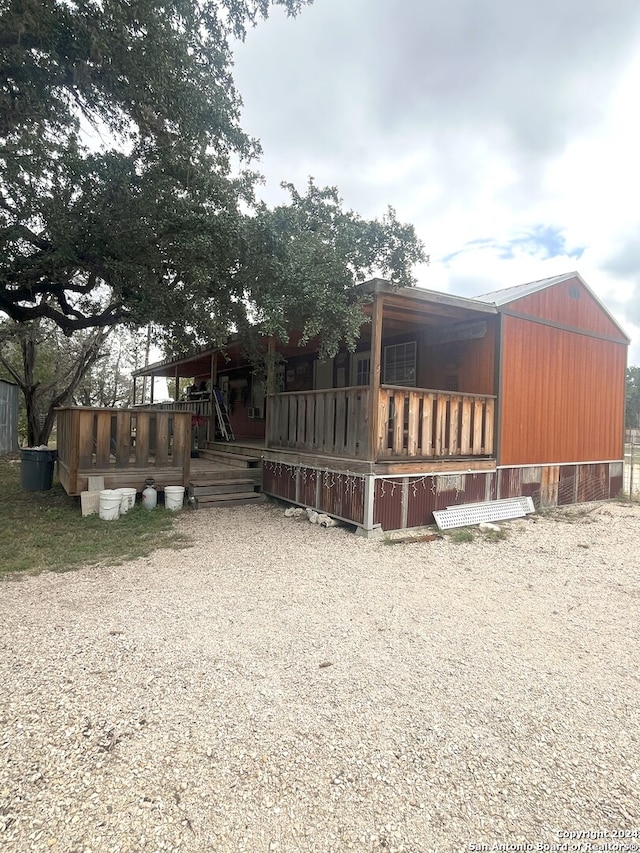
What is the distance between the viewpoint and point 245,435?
1351 cm

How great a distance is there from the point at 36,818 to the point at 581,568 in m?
4.92

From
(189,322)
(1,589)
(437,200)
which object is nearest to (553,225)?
(437,200)

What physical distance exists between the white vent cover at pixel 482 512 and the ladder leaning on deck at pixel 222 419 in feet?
21.6

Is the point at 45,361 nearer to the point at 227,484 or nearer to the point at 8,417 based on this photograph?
the point at 8,417

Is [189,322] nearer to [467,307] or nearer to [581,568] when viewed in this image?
[467,307]

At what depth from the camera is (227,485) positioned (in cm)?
794

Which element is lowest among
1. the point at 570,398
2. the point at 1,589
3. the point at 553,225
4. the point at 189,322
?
the point at 1,589

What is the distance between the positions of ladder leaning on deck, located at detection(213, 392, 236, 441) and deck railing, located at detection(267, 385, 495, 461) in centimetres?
431

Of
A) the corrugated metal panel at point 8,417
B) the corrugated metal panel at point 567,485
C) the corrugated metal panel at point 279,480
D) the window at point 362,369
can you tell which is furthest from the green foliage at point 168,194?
the corrugated metal panel at point 8,417

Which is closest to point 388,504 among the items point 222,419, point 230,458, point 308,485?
point 308,485

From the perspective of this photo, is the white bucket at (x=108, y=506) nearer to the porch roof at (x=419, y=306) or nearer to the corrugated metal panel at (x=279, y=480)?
the corrugated metal panel at (x=279, y=480)

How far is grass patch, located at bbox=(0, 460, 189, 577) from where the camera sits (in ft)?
15.3

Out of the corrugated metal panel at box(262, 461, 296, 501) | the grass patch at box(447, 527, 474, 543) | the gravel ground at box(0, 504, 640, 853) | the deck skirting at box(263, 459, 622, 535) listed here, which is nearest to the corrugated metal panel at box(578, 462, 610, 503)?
the deck skirting at box(263, 459, 622, 535)

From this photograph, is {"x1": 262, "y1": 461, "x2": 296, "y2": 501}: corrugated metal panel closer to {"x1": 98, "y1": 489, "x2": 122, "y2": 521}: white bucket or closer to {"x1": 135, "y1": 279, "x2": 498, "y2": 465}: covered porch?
{"x1": 135, "y1": 279, "x2": 498, "y2": 465}: covered porch
